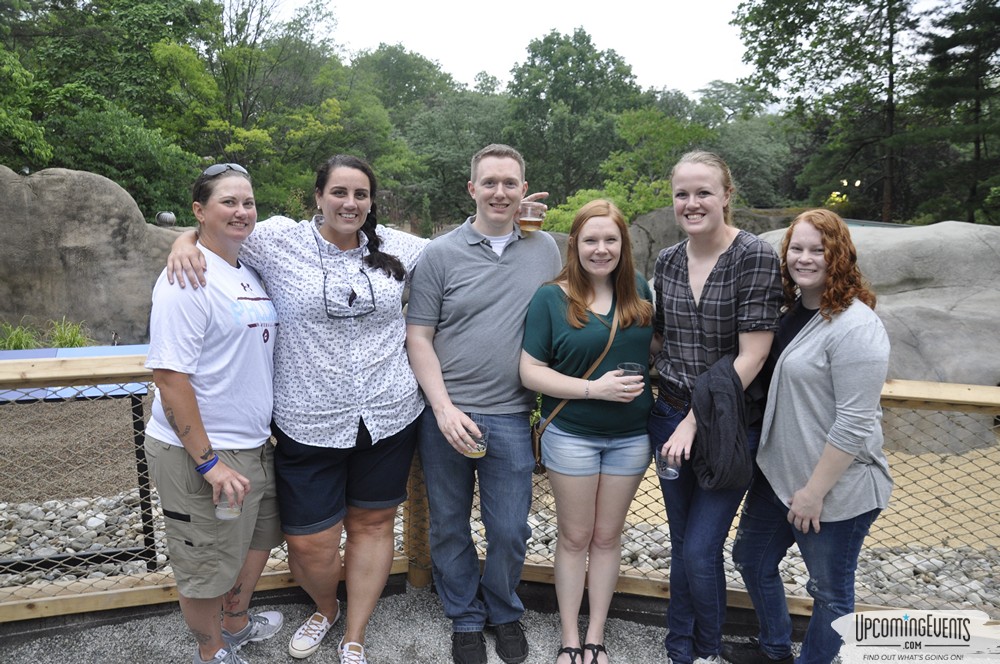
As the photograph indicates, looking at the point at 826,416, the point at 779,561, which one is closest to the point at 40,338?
the point at 779,561

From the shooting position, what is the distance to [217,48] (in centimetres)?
1677

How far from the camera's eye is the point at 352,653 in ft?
7.89

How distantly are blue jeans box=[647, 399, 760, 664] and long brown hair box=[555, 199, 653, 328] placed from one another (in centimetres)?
34

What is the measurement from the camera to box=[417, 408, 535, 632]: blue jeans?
2387 mm

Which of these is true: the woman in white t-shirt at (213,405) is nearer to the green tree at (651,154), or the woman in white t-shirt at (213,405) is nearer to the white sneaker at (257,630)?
the white sneaker at (257,630)

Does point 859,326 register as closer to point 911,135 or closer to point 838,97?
point 911,135

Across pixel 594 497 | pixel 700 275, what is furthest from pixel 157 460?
pixel 700 275

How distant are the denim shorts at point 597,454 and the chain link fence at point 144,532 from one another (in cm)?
73

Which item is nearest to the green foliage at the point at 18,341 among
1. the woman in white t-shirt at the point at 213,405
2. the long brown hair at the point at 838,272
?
the woman in white t-shirt at the point at 213,405

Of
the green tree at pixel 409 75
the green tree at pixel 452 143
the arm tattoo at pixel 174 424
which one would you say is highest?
the green tree at pixel 409 75

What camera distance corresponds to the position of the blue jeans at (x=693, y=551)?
2.21 meters

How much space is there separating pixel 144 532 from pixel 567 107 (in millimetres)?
23399

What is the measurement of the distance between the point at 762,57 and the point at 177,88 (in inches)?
567

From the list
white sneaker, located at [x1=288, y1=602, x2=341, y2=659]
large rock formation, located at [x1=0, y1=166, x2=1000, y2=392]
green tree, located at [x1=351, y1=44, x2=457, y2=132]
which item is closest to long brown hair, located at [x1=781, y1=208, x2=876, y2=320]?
white sneaker, located at [x1=288, y1=602, x2=341, y2=659]
